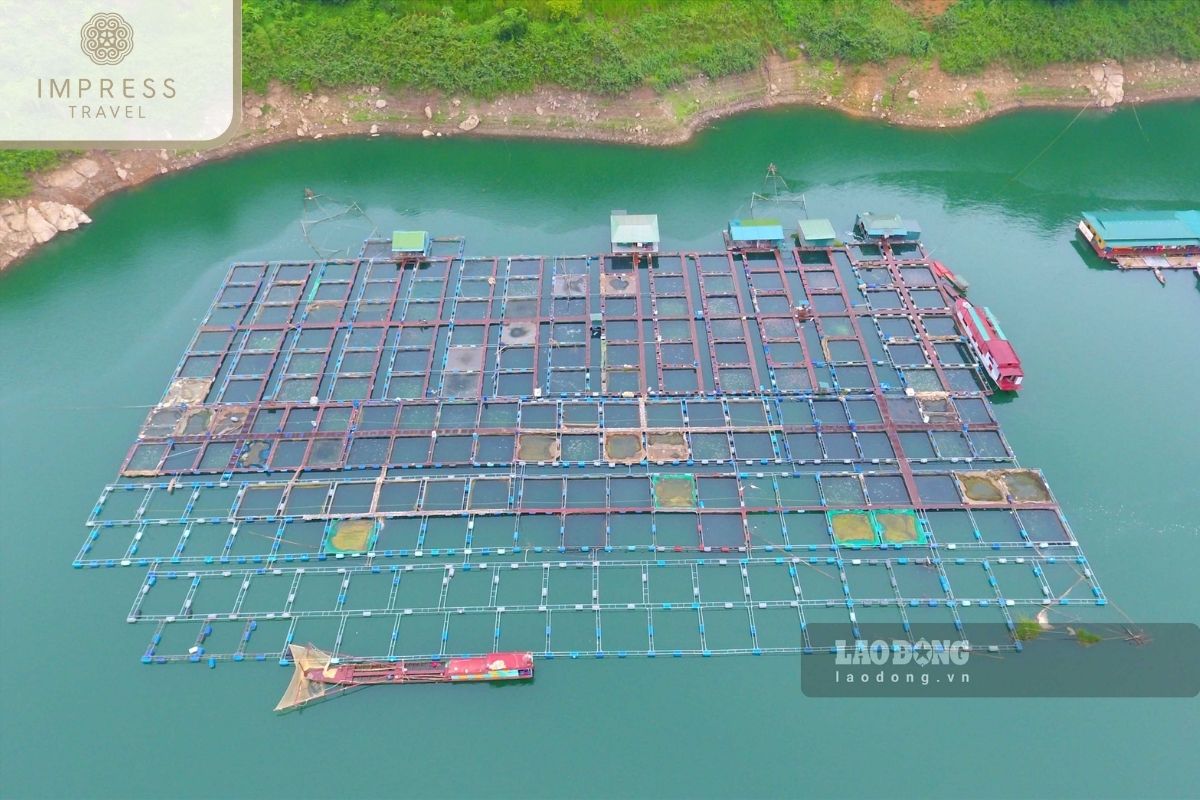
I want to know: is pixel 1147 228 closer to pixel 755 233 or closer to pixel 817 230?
pixel 817 230

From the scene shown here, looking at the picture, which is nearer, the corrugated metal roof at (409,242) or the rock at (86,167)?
the corrugated metal roof at (409,242)

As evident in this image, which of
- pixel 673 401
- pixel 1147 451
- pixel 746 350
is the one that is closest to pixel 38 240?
pixel 673 401

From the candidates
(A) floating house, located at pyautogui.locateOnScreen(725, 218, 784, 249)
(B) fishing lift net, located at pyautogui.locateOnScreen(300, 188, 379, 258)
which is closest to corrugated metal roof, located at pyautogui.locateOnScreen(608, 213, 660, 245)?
(A) floating house, located at pyautogui.locateOnScreen(725, 218, 784, 249)

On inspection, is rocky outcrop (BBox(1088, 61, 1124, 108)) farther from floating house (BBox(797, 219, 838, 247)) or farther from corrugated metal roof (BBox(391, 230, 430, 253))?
corrugated metal roof (BBox(391, 230, 430, 253))

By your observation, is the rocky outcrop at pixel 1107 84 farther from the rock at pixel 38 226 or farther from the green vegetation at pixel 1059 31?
the rock at pixel 38 226

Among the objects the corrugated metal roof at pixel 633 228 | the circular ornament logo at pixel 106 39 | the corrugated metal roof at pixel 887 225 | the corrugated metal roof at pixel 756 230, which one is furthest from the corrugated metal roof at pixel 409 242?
the corrugated metal roof at pixel 887 225

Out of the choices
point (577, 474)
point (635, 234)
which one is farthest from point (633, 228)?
point (577, 474)
